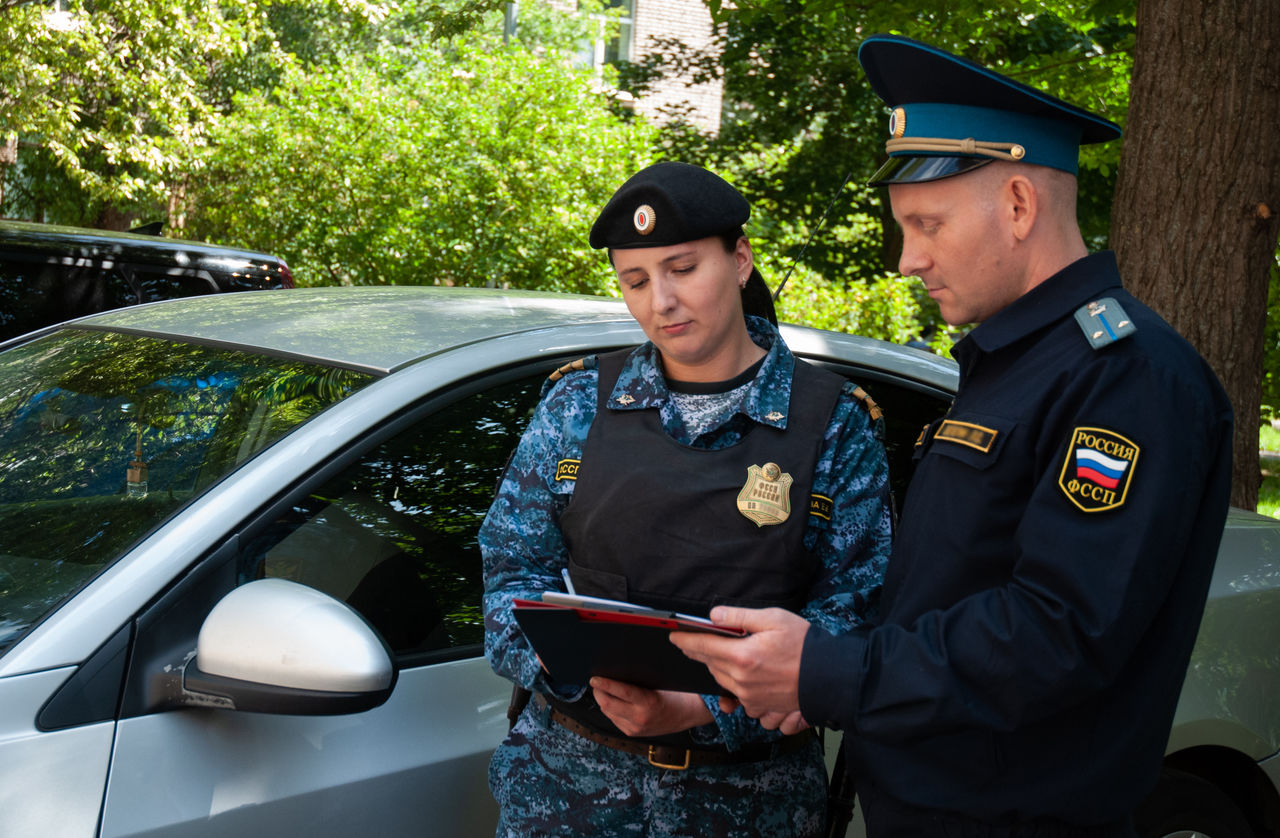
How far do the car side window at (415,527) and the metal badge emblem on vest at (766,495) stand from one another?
60 cm

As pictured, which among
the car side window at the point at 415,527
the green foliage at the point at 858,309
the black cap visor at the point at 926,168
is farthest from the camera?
the green foliage at the point at 858,309

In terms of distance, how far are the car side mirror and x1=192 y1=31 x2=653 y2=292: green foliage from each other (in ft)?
21.1

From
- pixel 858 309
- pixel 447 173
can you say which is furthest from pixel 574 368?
pixel 858 309

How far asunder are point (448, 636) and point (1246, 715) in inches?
71.2

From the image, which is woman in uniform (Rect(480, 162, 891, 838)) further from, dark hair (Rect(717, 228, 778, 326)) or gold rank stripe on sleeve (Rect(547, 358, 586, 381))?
dark hair (Rect(717, 228, 778, 326))

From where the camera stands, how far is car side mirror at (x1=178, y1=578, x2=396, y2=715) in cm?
161

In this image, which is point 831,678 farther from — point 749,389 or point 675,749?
point 749,389

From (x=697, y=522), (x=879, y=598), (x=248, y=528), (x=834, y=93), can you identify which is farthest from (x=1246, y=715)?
(x=834, y=93)

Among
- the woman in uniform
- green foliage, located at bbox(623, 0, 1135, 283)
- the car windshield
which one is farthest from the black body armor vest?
green foliage, located at bbox(623, 0, 1135, 283)

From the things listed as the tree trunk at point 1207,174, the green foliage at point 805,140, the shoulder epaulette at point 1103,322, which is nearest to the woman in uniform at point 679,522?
the shoulder epaulette at point 1103,322

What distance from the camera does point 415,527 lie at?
214cm

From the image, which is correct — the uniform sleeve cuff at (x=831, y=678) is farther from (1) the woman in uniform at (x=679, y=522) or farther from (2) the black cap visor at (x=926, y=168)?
(2) the black cap visor at (x=926, y=168)

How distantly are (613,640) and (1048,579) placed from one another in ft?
1.69

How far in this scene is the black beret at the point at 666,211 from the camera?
1.83 meters
